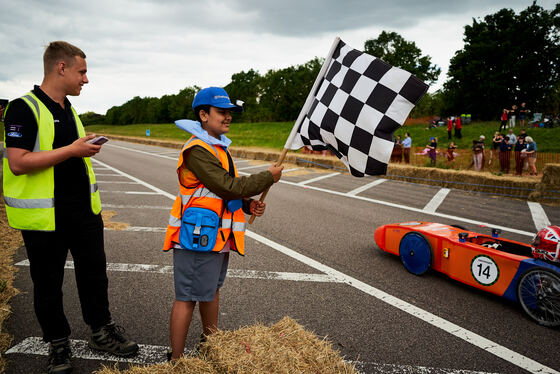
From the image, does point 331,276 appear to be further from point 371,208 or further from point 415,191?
point 415,191

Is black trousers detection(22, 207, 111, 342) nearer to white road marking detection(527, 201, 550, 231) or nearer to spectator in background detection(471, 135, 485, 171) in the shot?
white road marking detection(527, 201, 550, 231)

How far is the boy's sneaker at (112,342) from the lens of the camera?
2.81 meters

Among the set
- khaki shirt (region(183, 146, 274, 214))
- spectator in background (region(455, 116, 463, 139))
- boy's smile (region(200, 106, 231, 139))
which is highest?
spectator in background (region(455, 116, 463, 139))

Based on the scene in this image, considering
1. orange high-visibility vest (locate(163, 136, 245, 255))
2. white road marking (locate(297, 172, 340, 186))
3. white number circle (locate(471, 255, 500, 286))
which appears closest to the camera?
orange high-visibility vest (locate(163, 136, 245, 255))

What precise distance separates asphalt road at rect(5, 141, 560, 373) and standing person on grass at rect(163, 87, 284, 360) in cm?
88

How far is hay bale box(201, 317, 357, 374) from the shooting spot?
74.2 inches

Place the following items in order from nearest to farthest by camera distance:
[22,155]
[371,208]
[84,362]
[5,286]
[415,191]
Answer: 1. [22,155]
2. [84,362]
3. [5,286]
4. [371,208]
5. [415,191]

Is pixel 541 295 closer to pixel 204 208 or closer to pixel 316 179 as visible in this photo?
pixel 204 208

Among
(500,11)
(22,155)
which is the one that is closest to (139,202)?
(22,155)

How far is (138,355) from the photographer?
282 cm

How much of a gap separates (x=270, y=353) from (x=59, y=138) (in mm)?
2097

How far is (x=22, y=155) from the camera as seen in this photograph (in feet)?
7.34

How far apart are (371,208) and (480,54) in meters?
40.7

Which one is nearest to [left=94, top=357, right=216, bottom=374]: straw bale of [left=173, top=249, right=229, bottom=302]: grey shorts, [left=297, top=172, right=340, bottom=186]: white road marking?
[left=173, top=249, right=229, bottom=302]: grey shorts
